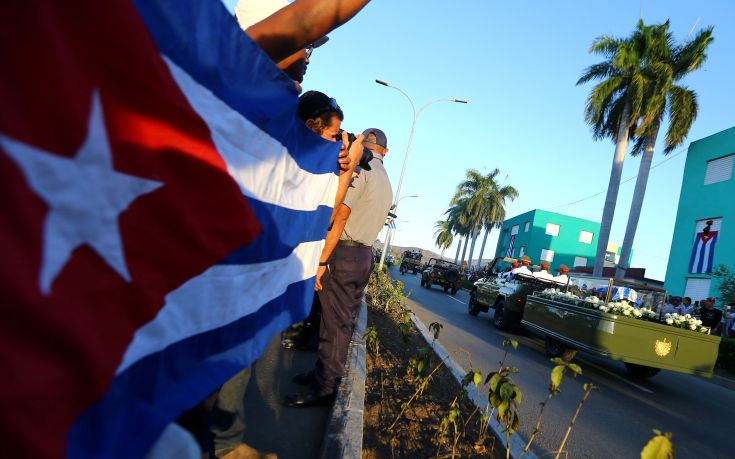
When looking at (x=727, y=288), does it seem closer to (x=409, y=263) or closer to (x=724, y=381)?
(x=724, y=381)

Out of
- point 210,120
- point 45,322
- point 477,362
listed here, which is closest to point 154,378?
point 45,322

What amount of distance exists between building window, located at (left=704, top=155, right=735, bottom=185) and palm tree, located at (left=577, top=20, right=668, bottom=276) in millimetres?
5035

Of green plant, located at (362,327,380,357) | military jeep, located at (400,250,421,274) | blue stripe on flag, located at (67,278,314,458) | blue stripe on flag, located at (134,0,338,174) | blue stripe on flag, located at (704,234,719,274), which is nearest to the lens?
blue stripe on flag, located at (67,278,314,458)

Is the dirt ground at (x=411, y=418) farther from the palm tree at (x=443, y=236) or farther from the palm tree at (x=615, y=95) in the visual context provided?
the palm tree at (x=443, y=236)

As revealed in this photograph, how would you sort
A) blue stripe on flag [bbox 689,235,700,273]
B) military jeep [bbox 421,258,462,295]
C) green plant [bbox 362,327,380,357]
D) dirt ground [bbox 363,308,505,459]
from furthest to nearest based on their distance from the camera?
military jeep [bbox 421,258,462,295], blue stripe on flag [bbox 689,235,700,273], green plant [bbox 362,327,380,357], dirt ground [bbox 363,308,505,459]

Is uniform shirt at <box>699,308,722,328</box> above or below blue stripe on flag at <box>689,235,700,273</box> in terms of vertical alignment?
below

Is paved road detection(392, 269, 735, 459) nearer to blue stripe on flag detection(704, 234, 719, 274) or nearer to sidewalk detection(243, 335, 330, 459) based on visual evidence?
sidewalk detection(243, 335, 330, 459)

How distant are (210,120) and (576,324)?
310 inches

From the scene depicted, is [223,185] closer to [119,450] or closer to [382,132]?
[119,450]

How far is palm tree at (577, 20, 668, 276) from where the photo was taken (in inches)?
838

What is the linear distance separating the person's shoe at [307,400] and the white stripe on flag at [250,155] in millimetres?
1442

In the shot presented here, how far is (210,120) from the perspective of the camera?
1303mm

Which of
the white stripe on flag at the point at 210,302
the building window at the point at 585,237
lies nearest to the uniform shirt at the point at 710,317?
the white stripe on flag at the point at 210,302

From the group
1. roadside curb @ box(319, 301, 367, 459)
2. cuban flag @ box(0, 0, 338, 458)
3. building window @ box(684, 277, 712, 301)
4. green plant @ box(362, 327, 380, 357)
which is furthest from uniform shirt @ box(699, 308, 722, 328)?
cuban flag @ box(0, 0, 338, 458)
